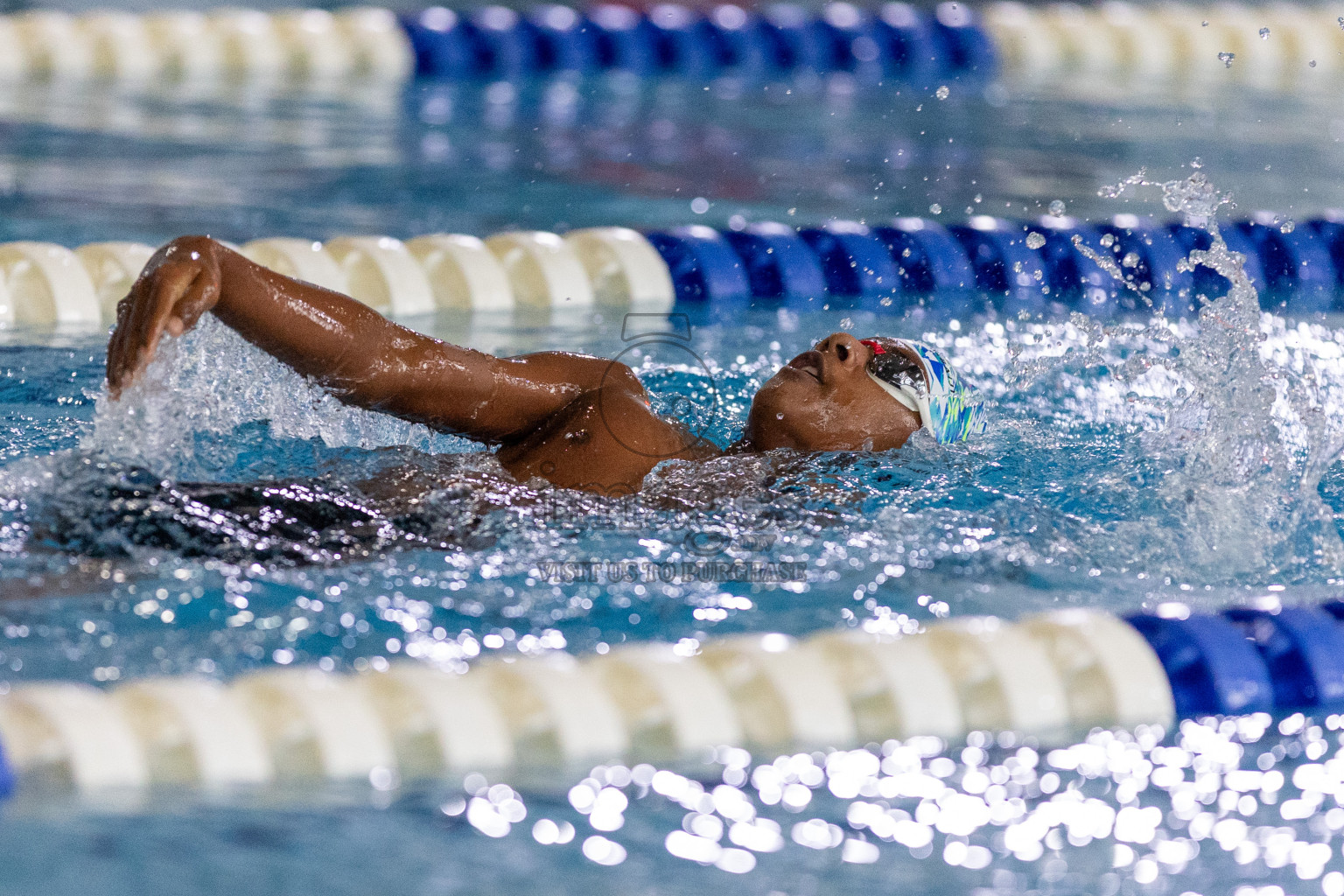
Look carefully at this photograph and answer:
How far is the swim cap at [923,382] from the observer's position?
8.65 ft

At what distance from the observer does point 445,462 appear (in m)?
2.53

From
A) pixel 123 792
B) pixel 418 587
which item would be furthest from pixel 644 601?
pixel 123 792

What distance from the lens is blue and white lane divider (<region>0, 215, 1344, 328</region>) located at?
12.4 ft

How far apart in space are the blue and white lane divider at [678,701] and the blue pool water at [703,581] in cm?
5

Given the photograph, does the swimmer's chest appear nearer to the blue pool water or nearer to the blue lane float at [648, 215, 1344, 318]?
the blue pool water

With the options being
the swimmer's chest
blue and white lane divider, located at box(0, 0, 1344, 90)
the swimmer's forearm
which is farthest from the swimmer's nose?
blue and white lane divider, located at box(0, 0, 1344, 90)

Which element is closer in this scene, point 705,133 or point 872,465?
point 872,465

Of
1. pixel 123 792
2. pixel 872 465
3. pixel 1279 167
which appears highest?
pixel 1279 167

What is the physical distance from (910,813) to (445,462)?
101 cm

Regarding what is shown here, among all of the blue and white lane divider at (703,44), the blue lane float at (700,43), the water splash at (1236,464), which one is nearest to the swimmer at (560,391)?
the water splash at (1236,464)

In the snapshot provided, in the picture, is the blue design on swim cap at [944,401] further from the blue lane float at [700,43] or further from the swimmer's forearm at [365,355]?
the blue lane float at [700,43]

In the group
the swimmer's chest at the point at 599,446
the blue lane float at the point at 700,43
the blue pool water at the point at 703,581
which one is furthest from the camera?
the blue lane float at the point at 700,43

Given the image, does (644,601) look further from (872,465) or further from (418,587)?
(872,465)

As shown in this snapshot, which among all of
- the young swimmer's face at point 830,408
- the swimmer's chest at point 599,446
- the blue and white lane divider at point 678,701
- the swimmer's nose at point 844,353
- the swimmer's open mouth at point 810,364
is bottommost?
the blue and white lane divider at point 678,701
